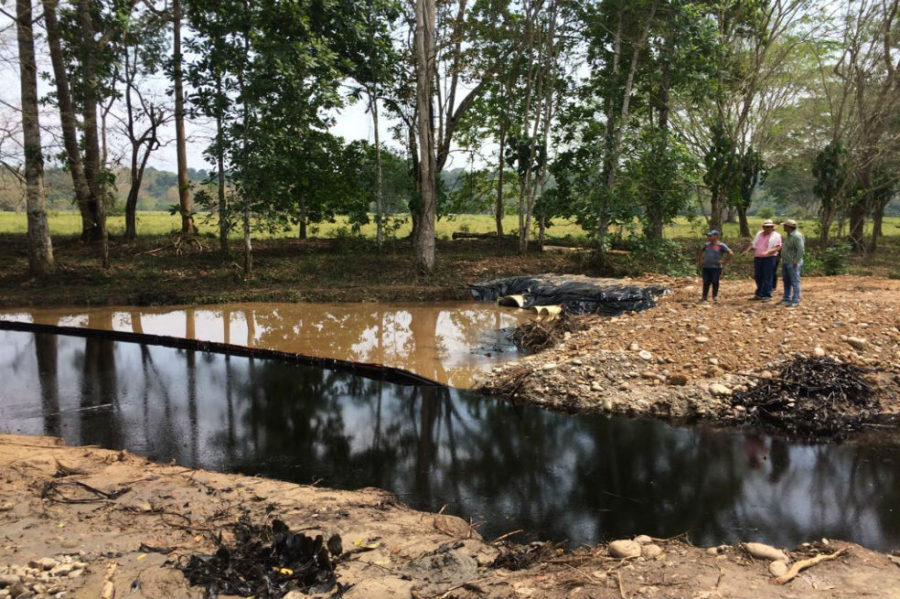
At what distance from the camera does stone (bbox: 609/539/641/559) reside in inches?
157

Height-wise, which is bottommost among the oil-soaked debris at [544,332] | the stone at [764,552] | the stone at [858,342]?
the stone at [764,552]

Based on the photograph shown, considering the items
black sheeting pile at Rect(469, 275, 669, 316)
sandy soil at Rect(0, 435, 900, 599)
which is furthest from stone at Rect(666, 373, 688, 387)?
black sheeting pile at Rect(469, 275, 669, 316)

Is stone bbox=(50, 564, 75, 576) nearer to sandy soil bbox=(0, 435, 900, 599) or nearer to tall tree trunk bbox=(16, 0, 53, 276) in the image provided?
sandy soil bbox=(0, 435, 900, 599)

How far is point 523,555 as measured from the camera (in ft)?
13.3

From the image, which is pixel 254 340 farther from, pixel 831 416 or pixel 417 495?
pixel 831 416

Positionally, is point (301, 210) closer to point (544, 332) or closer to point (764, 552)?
point (544, 332)

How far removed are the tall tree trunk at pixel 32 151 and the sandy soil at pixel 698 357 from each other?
12.1m

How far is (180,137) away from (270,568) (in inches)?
646

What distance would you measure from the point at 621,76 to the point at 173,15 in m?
11.4

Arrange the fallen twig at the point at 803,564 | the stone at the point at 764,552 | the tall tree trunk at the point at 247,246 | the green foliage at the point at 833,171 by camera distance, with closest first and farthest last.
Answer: the fallen twig at the point at 803,564 < the stone at the point at 764,552 < the tall tree trunk at the point at 247,246 < the green foliage at the point at 833,171

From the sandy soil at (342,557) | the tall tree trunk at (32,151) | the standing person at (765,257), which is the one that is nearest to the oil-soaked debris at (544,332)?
the standing person at (765,257)

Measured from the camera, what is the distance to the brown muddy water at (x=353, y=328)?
9.59 meters

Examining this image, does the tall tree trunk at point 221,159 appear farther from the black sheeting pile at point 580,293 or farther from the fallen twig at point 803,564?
the fallen twig at point 803,564

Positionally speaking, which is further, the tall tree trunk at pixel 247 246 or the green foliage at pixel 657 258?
the green foliage at pixel 657 258
